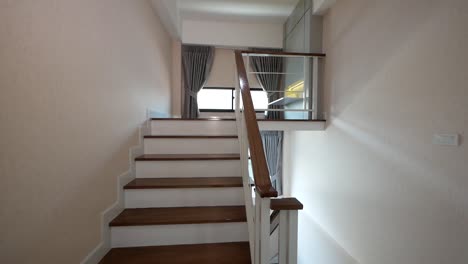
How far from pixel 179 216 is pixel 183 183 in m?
0.30

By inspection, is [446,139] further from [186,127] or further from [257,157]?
[186,127]

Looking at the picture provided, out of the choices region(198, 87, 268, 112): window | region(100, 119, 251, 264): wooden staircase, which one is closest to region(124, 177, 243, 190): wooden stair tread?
region(100, 119, 251, 264): wooden staircase

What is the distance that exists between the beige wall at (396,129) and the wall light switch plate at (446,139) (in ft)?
0.10

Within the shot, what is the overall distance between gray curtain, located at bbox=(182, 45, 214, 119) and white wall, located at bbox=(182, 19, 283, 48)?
450mm

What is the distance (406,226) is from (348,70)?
1523 millimetres

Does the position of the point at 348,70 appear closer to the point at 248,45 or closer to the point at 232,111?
the point at 248,45

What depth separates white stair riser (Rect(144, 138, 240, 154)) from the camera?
2.32 meters

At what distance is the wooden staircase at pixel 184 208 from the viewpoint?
1.48 metres

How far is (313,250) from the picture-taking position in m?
2.93

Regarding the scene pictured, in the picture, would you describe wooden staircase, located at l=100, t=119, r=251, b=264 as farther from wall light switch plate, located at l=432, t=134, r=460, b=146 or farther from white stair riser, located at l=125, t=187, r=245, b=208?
wall light switch plate, located at l=432, t=134, r=460, b=146

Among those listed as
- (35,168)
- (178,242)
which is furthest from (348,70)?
(35,168)

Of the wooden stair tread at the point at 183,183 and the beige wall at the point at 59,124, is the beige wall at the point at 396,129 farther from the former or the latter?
the beige wall at the point at 59,124

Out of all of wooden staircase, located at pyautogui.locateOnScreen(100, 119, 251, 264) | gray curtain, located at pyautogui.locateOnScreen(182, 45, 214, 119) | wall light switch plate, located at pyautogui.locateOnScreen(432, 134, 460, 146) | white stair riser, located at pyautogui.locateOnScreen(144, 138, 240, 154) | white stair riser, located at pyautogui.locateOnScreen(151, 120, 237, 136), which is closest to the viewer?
wall light switch plate, located at pyautogui.locateOnScreen(432, 134, 460, 146)

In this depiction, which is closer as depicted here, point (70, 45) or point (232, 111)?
point (70, 45)
